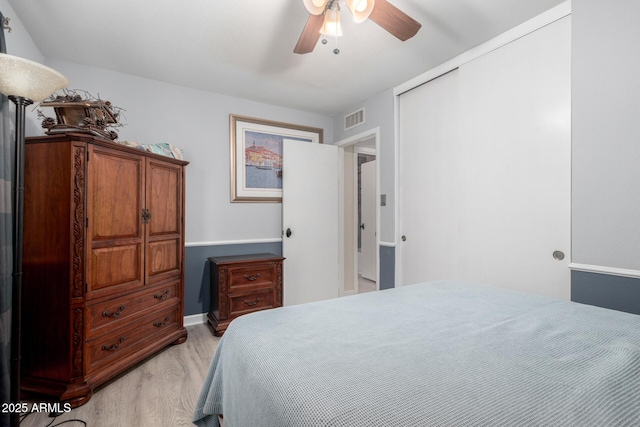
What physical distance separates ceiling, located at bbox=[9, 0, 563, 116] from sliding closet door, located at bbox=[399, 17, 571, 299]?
1.00ft

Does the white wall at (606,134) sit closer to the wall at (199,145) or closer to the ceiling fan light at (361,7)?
the ceiling fan light at (361,7)

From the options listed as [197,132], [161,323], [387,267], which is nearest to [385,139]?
[387,267]

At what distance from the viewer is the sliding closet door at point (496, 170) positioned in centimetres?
192

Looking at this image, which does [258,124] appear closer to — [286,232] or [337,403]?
[286,232]

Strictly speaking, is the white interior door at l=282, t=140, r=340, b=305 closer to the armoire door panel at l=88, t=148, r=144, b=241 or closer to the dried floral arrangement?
the armoire door panel at l=88, t=148, r=144, b=241

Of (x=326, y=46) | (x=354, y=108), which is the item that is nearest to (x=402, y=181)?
(x=354, y=108)

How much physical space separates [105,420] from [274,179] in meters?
2.59

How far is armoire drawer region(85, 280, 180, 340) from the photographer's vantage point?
1.88m

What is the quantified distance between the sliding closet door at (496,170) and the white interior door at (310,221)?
3.57 feet

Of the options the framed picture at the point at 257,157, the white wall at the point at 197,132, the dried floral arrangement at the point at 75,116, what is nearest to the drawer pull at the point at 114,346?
the white wall at the point at 197,132

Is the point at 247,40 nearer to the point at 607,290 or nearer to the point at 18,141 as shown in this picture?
the point at 18,141

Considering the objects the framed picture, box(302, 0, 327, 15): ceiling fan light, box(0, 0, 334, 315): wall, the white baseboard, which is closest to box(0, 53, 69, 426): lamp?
box(302, 0, 327, 15): ceiling fan light

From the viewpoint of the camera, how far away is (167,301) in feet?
8.20

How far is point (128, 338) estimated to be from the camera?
2123 mm
